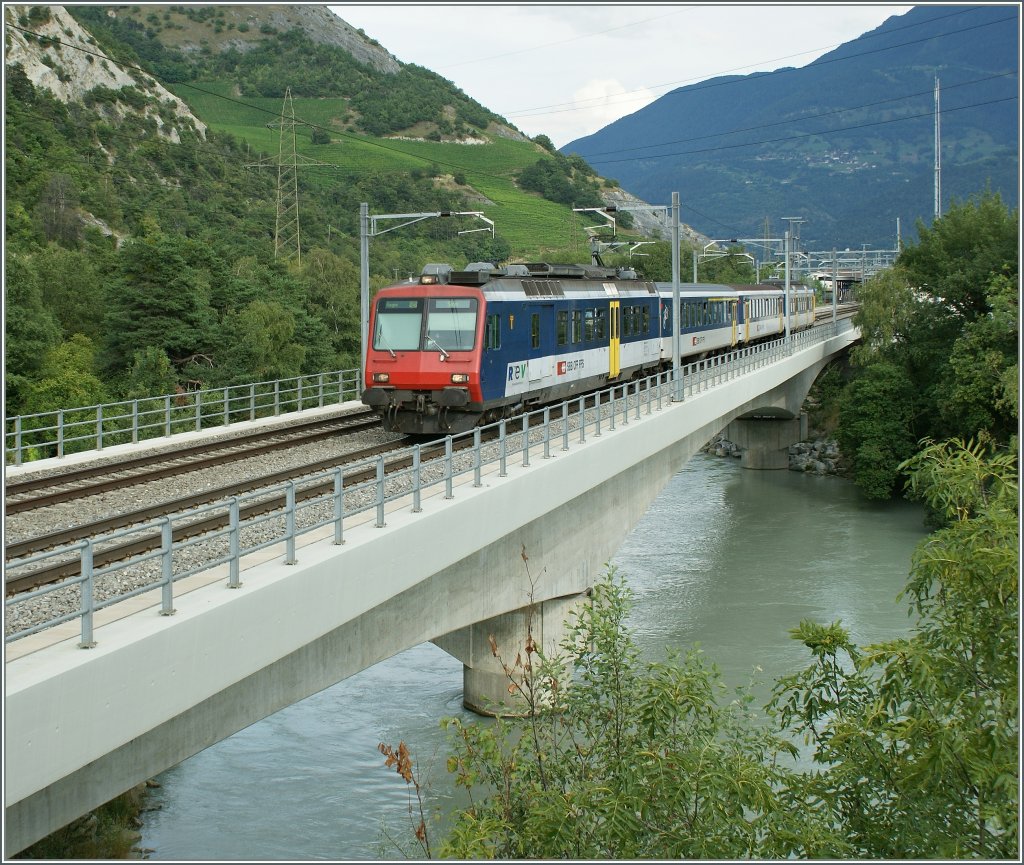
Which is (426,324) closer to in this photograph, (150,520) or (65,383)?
(150,520)

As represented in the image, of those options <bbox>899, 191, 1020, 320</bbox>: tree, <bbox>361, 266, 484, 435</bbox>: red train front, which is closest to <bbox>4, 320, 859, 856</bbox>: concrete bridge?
<bbox>361, 266, 484, 435</bbox>: red train front

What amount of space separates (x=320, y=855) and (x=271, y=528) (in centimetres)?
569

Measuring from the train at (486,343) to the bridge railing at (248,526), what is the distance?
43.1 inches

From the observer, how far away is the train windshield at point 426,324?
69.0ft

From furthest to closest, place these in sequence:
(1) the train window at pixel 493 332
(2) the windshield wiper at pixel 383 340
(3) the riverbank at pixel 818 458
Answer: (3) the riverbank at pixel 818 458 < (2) the windshield wiper at pixel 383 340 < (1) the train window at pixel 493 332

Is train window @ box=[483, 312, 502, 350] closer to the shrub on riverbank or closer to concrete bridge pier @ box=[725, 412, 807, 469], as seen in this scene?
the shrub on riverbank

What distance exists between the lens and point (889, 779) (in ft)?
30.1

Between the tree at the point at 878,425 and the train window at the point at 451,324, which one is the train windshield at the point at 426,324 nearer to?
the train window at the point at 451,324

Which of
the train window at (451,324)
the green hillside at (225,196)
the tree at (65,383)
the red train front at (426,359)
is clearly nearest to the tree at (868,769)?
the red train front at (426,359)

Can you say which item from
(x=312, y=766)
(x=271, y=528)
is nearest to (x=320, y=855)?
(x=312, y=766)

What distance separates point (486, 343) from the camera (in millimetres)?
21141

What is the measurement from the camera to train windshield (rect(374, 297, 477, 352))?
21031mm

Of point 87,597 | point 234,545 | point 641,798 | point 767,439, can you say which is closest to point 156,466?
point 234,545

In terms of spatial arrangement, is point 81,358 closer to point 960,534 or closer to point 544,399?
point 544,399
